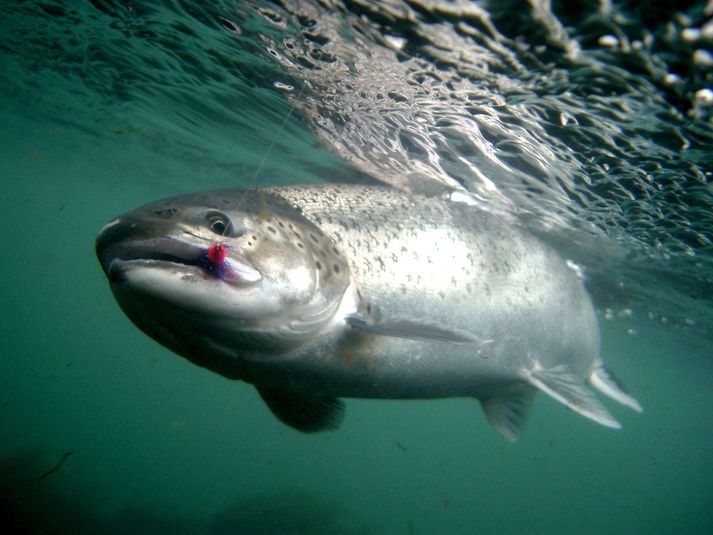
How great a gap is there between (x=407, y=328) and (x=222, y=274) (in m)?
1.49

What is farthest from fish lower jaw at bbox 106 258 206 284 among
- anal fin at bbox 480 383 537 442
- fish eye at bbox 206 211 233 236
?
anal fin at bbox 480 383 537 442

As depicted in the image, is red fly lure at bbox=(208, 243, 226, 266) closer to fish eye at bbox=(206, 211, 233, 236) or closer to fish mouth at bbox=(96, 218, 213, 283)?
fish mouth at bbox=(96, 218, 213, 283)

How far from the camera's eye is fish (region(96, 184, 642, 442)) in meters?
2.44

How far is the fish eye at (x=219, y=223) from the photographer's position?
2539 mm

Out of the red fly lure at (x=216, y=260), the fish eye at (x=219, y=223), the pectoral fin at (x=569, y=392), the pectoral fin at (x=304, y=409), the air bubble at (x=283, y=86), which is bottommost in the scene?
the pectoral fin at (x=304, y=409)

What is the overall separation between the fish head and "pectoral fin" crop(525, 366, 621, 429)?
3.02 meters

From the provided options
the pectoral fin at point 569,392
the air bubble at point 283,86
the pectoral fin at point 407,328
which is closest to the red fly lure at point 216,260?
the pectoral fin at point 407,328

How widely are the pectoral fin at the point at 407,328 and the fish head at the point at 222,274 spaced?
0.24 m

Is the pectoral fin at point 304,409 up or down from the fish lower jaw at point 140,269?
down

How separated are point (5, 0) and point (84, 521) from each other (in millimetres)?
14094

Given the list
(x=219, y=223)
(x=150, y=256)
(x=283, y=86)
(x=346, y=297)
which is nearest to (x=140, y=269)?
(x=150, y=256)

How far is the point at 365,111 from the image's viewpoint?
775 centimetres

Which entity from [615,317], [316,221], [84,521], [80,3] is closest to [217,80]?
[80,3]

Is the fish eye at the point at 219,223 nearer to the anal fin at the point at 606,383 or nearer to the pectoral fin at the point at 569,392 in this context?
the pectoral fin at the point at 569,392
